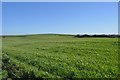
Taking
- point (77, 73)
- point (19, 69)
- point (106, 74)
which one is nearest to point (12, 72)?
point (19, 69)

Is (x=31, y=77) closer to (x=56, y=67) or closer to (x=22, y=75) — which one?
(x=22, y=75)

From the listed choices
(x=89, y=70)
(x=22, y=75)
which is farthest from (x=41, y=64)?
(x=89, y=70)

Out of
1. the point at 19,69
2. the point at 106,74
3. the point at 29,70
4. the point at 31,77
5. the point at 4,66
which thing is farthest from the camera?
the point at 4,66

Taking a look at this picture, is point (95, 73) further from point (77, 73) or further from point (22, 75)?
point (22, 75)

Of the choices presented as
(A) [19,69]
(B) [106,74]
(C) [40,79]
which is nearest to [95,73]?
(B) [106,74]

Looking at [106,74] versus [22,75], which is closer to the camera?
[106,74]

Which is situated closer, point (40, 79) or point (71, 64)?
point (40, 79)

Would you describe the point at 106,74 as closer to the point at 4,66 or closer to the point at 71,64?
the point at 71,64

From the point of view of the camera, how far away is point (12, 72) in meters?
22.0

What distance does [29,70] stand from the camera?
68.0 ft

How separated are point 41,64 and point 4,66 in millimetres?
4145

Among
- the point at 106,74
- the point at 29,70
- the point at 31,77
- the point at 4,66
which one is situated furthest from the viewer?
the point at 4,66

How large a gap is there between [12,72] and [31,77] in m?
3.12

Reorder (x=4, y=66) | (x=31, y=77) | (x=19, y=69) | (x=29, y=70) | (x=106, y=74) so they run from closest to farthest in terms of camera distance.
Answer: (x=106, y=74) < (x=31, y=77) < (x=29, y=70) < (x=19, y=69) < (x=4, y=66)
